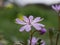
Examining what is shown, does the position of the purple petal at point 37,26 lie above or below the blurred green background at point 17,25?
below

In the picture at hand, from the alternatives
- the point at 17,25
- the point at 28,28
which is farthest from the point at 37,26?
the point at 17,25

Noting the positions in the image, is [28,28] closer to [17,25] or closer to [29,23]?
[29,23]

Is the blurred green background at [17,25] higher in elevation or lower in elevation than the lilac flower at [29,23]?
higher

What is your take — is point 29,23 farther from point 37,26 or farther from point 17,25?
point 17,25

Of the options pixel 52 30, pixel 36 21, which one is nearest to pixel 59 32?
pixel 52 30

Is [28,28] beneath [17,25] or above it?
beneath

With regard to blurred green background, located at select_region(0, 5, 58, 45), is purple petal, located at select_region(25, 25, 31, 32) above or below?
below

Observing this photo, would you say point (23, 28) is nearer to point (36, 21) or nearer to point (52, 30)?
point (36, 21)

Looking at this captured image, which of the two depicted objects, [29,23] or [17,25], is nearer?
[29,23]

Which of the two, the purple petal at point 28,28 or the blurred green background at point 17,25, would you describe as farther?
the blurred green background at point 17,25

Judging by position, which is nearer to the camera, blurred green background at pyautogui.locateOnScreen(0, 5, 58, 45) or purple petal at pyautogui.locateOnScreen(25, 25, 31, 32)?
purple petal at pyautogui.locateOnScreen(25, 25, 31, 32)

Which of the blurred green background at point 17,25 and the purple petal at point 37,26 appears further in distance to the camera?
the blurred green background at point 17,25
